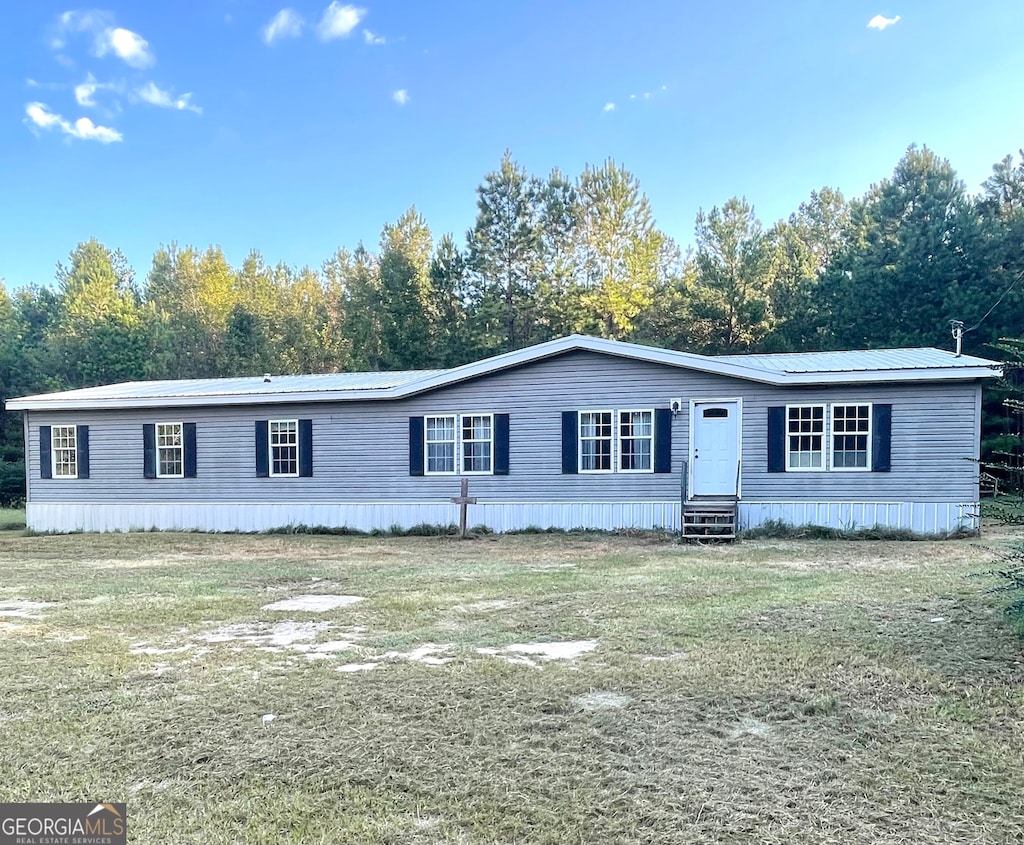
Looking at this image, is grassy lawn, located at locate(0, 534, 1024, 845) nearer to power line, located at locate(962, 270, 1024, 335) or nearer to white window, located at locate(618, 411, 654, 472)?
white window, located at locate(618, 411, 654, 472)

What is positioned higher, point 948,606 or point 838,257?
point 838,257

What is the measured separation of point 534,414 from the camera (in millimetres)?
13461

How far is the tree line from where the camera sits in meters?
22.3

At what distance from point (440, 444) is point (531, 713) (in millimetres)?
10436

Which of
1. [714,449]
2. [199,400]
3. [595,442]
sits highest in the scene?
[199,400]

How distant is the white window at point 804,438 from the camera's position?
1232cm

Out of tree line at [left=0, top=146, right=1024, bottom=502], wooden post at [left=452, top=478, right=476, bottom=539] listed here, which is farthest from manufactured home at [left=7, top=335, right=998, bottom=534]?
tree line at [left=0, top=146, right=1024, bottom=502]

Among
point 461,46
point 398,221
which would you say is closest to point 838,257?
point 461,46

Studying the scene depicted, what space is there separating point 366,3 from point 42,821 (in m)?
19.1

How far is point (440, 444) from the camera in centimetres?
1405

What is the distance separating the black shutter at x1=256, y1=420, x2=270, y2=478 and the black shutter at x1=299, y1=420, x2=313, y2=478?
78 centimetres

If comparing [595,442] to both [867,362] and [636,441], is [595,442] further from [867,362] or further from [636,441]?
[867,362]

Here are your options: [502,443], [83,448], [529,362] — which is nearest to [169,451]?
[83,448]

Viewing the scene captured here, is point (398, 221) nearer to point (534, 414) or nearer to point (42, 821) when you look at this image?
point (534, 414)
